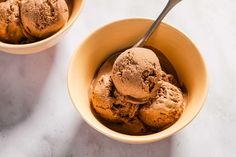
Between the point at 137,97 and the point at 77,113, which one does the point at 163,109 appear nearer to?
the point at 137,97

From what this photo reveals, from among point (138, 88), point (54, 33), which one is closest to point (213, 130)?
point (138, 88)

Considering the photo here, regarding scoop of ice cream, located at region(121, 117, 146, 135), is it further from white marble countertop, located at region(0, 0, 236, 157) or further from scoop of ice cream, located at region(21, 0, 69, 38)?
scoop of ice cream, located at region(21, 0, 69, 38)

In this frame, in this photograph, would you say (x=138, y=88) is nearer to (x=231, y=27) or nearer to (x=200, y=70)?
(x=200, y=70)

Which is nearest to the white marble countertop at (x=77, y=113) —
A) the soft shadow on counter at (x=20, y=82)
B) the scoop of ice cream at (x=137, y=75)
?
the soft shadow on counter at (x=20, y=82)

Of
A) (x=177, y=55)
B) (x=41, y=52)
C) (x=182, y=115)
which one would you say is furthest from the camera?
(x=41, y=52)

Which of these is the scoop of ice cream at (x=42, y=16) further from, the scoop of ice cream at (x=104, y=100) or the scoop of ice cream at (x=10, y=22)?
the scoop of ice cream at (x=104, y=100)

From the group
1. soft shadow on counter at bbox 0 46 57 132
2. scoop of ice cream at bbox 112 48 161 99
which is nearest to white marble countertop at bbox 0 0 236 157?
soft shadow on counter at bbox 0 46 57 132
